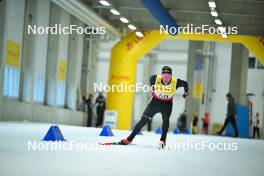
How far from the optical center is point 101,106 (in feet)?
112

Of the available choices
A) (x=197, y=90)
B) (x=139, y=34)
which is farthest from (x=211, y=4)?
(x=197, y=90)

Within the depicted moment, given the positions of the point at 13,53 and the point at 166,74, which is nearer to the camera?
the point at 166,74

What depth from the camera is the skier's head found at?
1108 centimetres

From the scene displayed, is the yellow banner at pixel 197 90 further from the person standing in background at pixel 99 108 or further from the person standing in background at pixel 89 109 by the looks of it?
the person standing in background at pixel 99 108

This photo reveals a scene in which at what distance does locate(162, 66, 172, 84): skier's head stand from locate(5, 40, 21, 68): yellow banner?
43.1 feet

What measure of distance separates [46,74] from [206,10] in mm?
9096

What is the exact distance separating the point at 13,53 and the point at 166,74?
46.3ft

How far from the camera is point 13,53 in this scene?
24.0 m

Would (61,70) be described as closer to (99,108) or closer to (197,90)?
(99,108)

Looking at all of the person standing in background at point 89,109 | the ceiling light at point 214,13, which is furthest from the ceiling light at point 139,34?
the ceiling light at point 214,13

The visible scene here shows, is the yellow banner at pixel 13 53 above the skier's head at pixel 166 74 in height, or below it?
above

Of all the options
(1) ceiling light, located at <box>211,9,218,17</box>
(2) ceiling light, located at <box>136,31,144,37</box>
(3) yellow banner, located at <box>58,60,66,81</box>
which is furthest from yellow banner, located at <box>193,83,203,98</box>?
(1) ceiling light, located at <box>211,9,218,17</box>

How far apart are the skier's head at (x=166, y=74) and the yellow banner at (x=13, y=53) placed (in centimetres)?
1313

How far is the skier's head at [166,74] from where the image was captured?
1108cm
